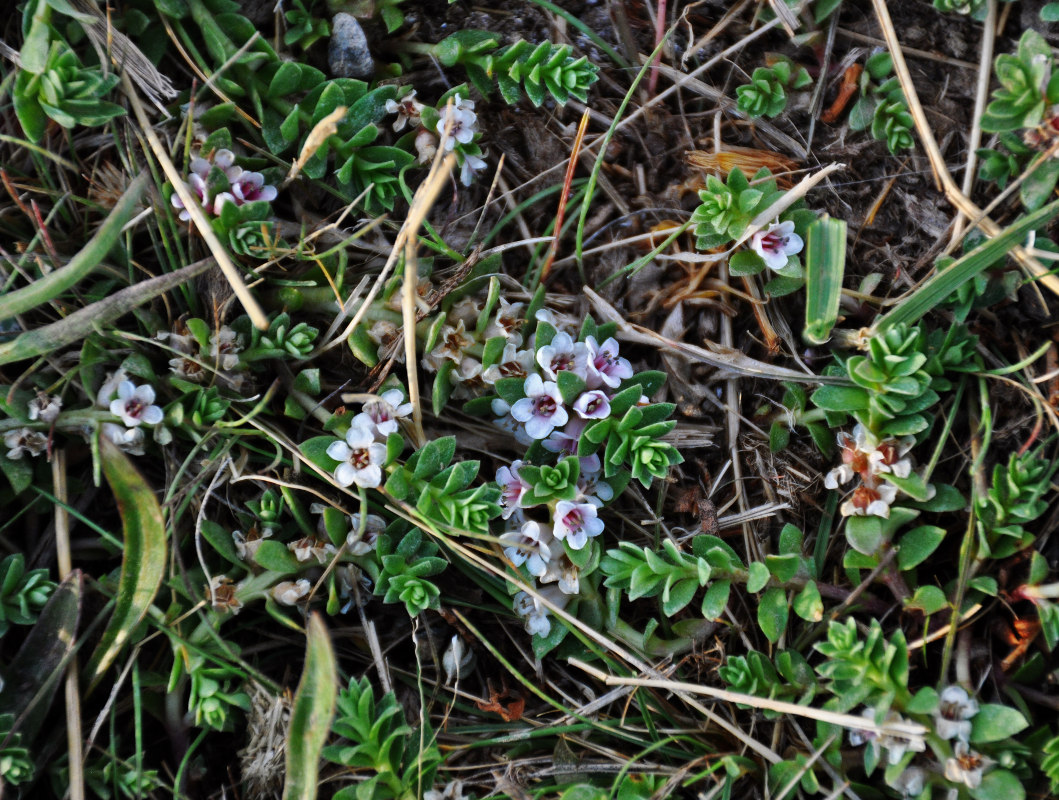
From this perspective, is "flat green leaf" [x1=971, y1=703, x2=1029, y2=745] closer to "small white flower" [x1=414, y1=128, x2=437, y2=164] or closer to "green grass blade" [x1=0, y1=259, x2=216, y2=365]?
"small white flower" [x1=414, y1=128, x2=437, y2=164]

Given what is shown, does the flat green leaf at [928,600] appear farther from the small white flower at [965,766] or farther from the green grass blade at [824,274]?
the green grass blade at [824,274]

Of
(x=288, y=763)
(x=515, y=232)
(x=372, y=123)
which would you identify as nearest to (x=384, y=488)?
(x=288, y=763)

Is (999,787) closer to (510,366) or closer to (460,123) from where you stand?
(510,366)

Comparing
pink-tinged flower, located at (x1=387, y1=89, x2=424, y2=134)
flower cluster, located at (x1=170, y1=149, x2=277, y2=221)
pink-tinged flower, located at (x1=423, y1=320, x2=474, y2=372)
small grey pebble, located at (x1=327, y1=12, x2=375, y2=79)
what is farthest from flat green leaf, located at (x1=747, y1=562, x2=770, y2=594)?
small grey pebble, located at (x1=327, y1=12, x2=375, y2=79)

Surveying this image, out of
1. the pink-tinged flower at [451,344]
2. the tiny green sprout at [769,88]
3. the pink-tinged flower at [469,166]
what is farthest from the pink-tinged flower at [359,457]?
the tiny green sprout at [769,88]

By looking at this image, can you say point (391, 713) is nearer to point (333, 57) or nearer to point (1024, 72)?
point (333, 57)
